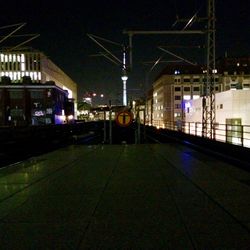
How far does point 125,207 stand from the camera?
8625 millimetres

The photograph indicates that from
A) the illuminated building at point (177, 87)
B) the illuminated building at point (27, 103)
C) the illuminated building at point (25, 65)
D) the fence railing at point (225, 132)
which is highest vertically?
the illuminated building at point (25, 65)

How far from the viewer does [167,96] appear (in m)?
149

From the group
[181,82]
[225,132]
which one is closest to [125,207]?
[225,132]

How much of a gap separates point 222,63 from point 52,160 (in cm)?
13549

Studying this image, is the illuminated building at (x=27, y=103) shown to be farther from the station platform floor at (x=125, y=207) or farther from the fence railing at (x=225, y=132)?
the station platform floor at (x=125, y=207)

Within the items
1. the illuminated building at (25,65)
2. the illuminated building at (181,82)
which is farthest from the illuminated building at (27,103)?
the illuminated building at (181,82)

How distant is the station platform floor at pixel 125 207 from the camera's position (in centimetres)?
635

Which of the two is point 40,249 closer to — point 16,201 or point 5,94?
point 16,201

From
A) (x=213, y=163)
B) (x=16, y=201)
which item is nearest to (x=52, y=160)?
(x=213, y=163)

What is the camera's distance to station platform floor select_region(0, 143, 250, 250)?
635 centimetres

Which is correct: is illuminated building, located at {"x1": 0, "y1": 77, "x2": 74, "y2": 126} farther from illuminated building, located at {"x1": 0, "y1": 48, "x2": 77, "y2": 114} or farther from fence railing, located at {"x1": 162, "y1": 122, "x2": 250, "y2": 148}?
illuminated building, located at {"x1": 0, "y1": 48, "x2": 77, "y2": 114}

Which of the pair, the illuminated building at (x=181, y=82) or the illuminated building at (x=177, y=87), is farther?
the illuminated building at (x=177, y=87)

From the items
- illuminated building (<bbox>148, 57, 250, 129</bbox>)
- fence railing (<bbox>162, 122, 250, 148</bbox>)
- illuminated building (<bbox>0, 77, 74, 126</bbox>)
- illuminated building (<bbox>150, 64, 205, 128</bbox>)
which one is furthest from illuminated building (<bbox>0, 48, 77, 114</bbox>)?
illuminated building (<bbox>0, 77, 74, 126</bbox>)

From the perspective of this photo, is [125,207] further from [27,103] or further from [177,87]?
[177,87]
